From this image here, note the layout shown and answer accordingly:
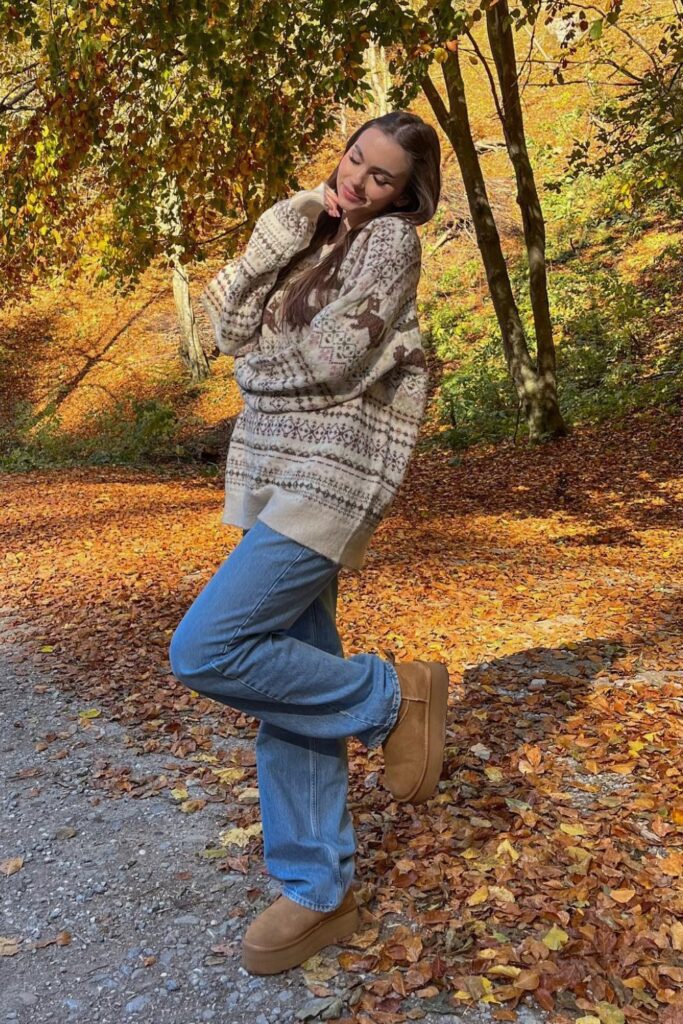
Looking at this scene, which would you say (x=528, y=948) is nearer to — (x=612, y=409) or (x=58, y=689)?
(x=58, y=689)

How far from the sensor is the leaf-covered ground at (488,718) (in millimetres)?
2723

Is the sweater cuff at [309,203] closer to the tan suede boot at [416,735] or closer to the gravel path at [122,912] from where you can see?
the tan suede boot at [416,735]

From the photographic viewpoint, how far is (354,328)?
2.27m

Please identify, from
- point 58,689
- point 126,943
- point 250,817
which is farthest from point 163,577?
point 126,943

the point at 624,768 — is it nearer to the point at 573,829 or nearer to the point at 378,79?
the point at 573,829

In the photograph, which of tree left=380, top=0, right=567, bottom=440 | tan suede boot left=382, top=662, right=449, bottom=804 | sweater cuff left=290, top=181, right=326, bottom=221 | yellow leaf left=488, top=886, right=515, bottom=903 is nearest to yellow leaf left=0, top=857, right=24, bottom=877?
tan suede boot left=382, top=662, right=449, bottom=804

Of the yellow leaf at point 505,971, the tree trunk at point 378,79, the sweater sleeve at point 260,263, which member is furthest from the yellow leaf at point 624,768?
the tree trunk at point 378,79

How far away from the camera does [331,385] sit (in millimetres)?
2316

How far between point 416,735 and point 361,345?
1083 millimetres

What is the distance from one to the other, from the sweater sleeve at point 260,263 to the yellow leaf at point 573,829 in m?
2.05

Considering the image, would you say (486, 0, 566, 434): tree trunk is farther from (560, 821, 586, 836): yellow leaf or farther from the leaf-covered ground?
(560, 821, 586, 836): yellow leaf

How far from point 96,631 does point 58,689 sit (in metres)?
0.89

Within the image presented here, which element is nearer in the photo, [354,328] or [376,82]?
[354,328]

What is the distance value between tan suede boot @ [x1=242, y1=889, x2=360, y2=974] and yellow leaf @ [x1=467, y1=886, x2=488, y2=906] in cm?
49
